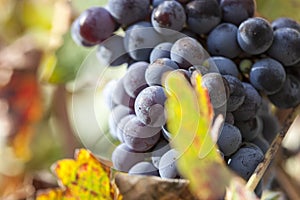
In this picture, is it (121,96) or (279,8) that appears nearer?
(121,96)

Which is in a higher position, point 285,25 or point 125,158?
point 285,25

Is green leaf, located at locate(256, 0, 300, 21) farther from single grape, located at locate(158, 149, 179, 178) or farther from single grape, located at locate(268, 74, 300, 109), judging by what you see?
single grape, located at locate(158, 149, 179, 178)

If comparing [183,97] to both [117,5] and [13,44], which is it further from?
[13,44]

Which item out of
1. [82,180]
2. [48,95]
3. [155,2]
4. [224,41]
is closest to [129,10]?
[155,2]

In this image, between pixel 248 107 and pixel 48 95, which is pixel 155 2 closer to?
pixel 248 107

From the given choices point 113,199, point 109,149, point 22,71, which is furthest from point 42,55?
point 113,199

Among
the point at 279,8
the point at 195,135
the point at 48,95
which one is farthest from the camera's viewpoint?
the point at 48,95

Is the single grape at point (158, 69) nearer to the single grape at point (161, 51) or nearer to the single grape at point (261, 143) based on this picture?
the single grape at point (161, 51)
